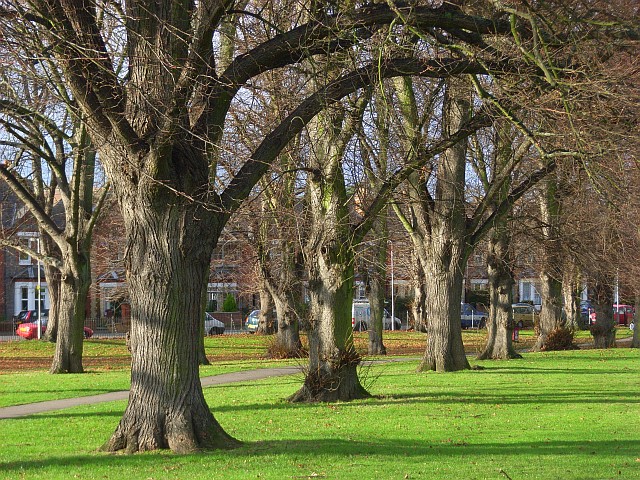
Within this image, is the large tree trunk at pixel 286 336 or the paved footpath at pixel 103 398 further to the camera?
the large tree trunk at pixel 286 336

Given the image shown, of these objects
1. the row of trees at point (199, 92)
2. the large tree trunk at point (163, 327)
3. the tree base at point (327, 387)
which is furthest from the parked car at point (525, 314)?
the large tree trunk at point (163, 327)

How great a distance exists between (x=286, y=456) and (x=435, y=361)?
1423cm

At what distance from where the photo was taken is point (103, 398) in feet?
63.2

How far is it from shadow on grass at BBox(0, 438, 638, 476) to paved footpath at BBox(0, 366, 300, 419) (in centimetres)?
608

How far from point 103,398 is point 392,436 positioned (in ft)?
28.2

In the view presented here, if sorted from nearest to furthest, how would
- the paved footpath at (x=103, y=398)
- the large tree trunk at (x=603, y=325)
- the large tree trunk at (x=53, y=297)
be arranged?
the paved footpath at (x=103, y=398), the large tree trunk at (x=603, y=325), the large tree trunk at (x=53, y=297)

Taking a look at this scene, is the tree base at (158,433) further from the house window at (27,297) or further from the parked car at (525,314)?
the parked car at (525,314)

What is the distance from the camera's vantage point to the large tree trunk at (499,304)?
98.6 feet

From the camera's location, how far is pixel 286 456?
10625mm

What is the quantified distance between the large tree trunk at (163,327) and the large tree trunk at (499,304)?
20.2 meters

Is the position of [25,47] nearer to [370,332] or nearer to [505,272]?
[505,272]

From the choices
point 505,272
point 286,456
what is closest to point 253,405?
point 286,456

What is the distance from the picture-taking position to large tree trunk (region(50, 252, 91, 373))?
2589cm

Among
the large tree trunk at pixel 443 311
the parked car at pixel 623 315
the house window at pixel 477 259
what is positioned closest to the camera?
the large tree trunk at pixel 443 311
